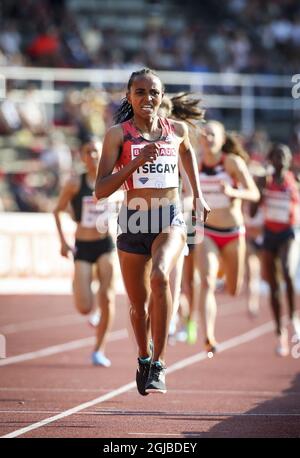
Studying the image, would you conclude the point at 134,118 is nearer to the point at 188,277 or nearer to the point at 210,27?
the point at 188,277

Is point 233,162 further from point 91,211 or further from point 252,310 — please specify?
point 252,310

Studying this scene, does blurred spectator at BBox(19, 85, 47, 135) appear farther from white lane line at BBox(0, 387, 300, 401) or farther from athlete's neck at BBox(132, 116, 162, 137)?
athlete's neck at BBox(132, 116, 162, 137)

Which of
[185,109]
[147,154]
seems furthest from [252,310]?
[147,154]

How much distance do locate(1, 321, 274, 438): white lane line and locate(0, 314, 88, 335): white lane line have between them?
296cm

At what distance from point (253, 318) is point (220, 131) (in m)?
6.84

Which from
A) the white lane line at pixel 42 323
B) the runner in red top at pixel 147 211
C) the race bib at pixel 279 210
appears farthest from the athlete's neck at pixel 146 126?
the white lane line at pixel 42 323

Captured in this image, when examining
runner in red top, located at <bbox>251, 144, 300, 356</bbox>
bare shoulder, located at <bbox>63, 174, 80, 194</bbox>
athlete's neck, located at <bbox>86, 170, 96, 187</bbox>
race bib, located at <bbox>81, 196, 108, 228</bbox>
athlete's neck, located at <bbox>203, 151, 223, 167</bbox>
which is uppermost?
athlete's neck, located at <bbox>203, 151, 223, 167</bbox>

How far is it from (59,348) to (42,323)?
3.26 metres

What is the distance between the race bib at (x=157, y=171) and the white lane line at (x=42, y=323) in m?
8.45

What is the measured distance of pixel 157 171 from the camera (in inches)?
336

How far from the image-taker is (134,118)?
870 cm

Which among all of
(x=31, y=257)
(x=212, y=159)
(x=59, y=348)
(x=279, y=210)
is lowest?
(x=31, y=257)

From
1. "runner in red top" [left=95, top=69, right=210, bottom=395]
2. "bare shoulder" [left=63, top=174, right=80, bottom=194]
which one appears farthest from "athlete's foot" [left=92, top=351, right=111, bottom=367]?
"runner in red top" [left=95, top=69, right=210, bottom=395]

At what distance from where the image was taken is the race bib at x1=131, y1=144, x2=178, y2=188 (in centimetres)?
851
